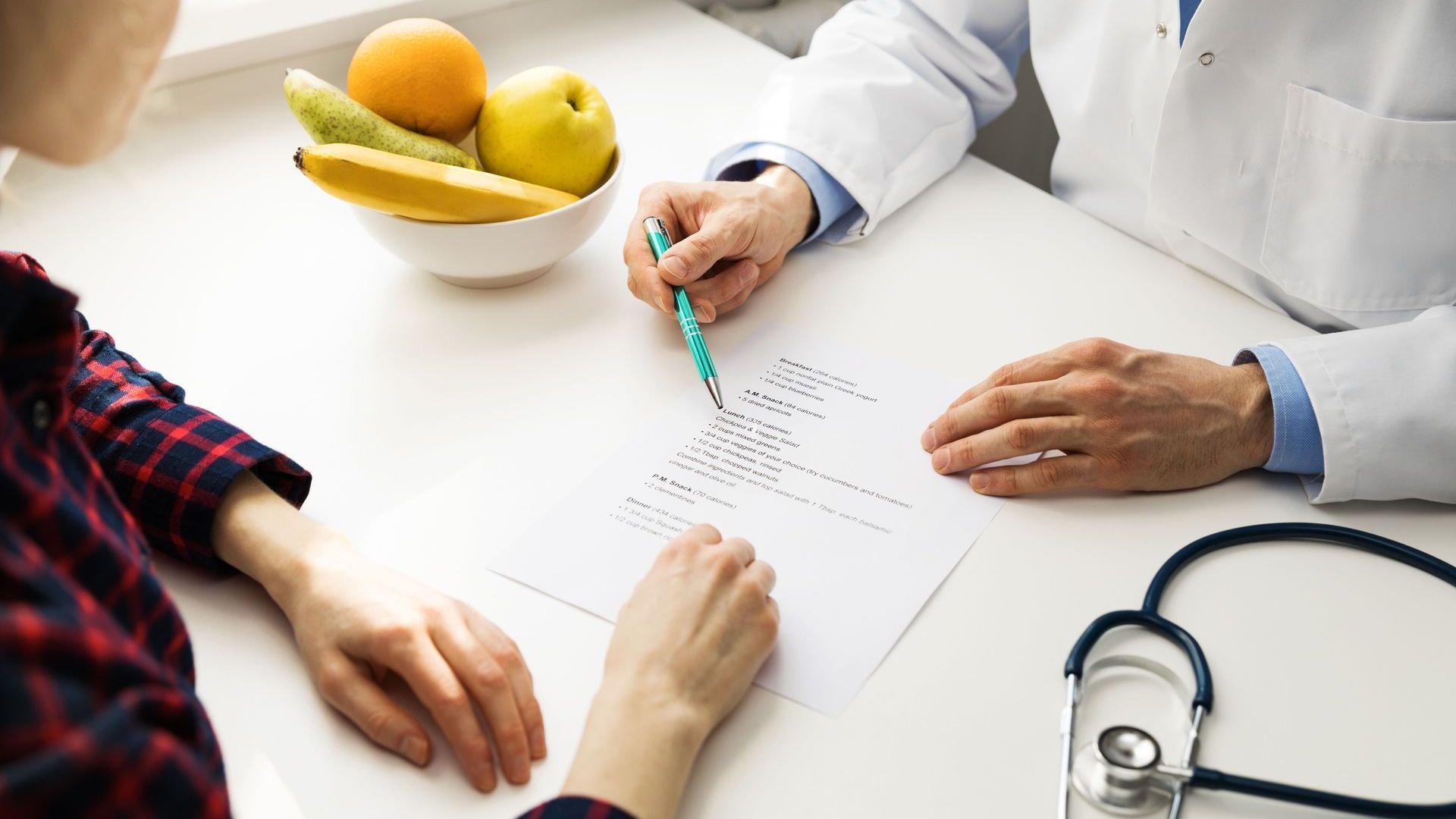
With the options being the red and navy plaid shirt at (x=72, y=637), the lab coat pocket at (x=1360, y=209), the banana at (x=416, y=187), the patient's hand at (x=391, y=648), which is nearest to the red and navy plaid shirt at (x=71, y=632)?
the red and navy plaid shirt at (x=72, y=637)

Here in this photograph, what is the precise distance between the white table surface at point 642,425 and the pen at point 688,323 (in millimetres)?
29

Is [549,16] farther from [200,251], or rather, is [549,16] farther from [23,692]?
[23,692]

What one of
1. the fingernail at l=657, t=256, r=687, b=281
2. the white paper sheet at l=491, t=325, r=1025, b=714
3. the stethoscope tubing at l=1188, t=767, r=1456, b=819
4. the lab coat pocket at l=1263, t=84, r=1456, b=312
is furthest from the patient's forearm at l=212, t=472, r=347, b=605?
the lab coat pocket at l=1263, t=84, r=1456, b=312

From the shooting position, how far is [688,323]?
0.97m

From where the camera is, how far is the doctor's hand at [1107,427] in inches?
33.2

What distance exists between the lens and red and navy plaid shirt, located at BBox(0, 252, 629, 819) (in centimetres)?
39

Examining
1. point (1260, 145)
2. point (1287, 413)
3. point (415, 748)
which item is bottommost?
point (415, 748)

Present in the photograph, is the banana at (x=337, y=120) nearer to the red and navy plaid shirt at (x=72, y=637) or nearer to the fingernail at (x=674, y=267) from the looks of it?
the fingernail at (x=674, y=267)

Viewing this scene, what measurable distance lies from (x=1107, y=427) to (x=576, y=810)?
50cm

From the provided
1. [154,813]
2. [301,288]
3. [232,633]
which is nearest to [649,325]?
[301,288]

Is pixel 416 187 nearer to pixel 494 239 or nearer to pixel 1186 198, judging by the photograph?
pixel 494 239

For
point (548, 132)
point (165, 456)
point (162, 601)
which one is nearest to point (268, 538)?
point (165, 456)

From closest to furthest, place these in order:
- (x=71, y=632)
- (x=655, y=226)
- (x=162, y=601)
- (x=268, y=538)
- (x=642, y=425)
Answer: (x=71, y=632), (x=162, y=601), (x=268, y=538), (x=642, y=425), (x=655, y=226)

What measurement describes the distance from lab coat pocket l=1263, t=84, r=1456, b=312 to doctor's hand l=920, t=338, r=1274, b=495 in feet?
0.60
